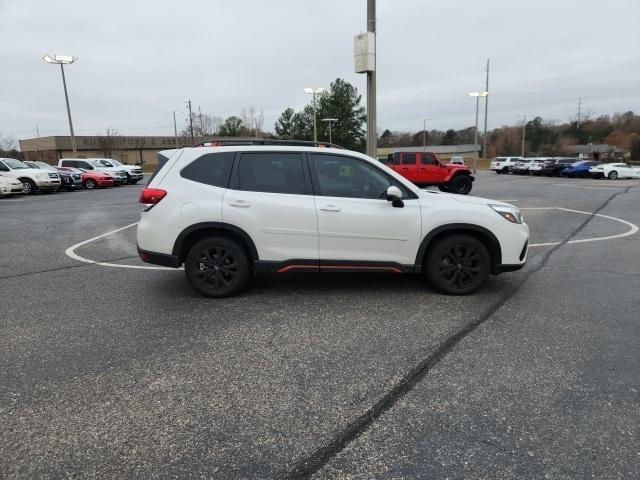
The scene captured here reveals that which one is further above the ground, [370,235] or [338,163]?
[338,163]

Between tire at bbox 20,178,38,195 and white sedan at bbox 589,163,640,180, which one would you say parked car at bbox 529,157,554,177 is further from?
tire at bbox 20,178,38,195

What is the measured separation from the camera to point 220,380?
3383 mm

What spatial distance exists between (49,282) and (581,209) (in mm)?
13745

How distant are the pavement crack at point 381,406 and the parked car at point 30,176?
22.4 m

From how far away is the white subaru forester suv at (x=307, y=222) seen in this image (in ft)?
16.6

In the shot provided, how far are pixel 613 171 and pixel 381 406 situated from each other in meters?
36.8

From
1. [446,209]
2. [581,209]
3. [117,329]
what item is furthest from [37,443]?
[581,209]

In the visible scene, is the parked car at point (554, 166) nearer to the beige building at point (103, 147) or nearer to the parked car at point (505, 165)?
the parked car at point (505, 165)

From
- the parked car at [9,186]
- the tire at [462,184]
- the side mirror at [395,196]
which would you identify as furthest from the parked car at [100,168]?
the side mirror at [395,196]

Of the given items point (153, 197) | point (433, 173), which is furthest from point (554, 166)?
point (153, 197)

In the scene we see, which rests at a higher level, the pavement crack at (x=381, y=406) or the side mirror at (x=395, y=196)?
the side mirror at (x=395, y=196)

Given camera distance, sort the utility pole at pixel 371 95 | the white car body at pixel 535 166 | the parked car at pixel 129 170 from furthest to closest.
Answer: the white car body at pixel 535 166 < the parked car at pixel 129 170 < the utility pole at pixel 371 95

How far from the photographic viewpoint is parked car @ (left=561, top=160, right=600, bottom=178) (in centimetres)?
Result: 3409

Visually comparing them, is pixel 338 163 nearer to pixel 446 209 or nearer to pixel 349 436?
pixel 446 209
